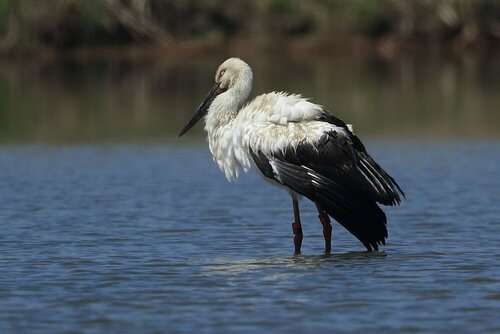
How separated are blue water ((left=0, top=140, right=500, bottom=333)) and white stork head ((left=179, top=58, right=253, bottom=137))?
1.08 m

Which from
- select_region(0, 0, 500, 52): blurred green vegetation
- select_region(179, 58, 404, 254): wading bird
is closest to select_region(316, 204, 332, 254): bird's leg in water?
select_region(179, 58, 404, 254): wading bird

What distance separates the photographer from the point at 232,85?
10508 mm

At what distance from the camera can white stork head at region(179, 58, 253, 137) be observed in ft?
34.0

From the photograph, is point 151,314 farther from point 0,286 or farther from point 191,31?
point 191,31

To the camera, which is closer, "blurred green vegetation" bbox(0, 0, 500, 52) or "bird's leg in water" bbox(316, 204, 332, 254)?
"bird's leg in water" bbox(316, 204, 332, 254)

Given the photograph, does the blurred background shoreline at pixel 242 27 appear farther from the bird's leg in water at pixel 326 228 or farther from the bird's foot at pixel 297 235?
the bird's leg in water at pixel 326 228

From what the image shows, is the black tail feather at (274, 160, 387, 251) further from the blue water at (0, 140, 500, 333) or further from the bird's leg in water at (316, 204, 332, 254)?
the bird's leg in water at (316, 204, 332, 254)

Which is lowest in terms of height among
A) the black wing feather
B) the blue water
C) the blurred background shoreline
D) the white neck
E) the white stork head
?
the blue water

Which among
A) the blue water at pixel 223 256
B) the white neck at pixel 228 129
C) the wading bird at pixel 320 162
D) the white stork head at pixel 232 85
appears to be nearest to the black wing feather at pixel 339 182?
the wading bird at pixel 320 162

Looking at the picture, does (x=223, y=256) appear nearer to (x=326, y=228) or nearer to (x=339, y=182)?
(x=326, y=228)

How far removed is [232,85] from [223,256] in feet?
4.79

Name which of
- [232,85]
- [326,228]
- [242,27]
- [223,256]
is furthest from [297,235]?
[242,27]

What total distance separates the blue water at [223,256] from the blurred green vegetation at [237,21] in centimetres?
2149

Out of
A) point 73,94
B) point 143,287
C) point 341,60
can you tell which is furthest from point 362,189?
point 341,60
